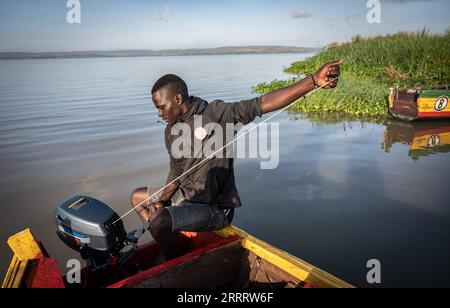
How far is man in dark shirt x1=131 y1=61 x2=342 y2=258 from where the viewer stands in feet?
9.02

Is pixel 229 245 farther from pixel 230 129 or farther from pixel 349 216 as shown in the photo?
pixel 349 216

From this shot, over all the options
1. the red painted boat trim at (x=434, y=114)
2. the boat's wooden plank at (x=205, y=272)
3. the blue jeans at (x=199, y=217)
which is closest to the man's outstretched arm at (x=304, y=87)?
the blue jeans at (x=199, y=217)

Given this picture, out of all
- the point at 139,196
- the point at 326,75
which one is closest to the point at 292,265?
the point at 326,75

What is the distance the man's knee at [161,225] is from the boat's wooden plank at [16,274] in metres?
0.96

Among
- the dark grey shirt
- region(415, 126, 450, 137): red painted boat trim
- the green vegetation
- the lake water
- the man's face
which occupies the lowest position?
the lake water

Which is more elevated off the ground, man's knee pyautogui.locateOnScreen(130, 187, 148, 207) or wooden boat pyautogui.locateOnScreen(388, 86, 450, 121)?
wooden boat pyautogui.locateOnScreen(388, 86, 450, 121)

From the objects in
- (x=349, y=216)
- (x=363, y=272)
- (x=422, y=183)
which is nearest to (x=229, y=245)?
(x=363, y=272)

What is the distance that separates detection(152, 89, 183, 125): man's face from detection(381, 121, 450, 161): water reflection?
6.71 metres

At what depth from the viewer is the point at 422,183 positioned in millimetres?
6207

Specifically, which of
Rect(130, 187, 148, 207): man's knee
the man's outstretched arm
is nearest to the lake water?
Rect(130, 187, 148, 207): man's knee

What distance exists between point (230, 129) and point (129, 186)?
4242mm

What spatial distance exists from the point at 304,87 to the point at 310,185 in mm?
3964

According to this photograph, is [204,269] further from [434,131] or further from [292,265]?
[434,131]

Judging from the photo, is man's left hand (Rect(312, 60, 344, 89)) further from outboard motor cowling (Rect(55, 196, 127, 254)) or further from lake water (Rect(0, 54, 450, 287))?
lake water (Rect(0, 54, 450, 287))
